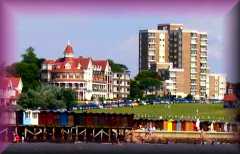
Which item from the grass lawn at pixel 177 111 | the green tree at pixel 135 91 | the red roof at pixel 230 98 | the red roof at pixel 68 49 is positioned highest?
the red roof at pixel 68 49

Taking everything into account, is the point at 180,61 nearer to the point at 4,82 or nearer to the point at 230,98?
the point at 230,98

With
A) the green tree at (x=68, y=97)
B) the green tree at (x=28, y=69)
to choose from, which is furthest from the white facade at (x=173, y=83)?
the green tree at (x=28, y=69)

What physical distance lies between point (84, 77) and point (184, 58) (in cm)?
148

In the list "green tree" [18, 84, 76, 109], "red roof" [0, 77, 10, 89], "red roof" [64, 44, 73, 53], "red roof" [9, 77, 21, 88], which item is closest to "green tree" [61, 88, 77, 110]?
"green tree" [18, 84, 76, 109]

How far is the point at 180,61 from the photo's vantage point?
12.2 m

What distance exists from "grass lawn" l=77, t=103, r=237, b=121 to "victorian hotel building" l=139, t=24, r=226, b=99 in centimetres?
17

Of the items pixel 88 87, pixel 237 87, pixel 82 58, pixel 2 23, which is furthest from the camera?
pixel 88 87

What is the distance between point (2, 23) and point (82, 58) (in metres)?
1.85

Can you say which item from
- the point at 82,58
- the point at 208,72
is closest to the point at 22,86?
the point at 82,58

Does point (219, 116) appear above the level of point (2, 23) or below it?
below

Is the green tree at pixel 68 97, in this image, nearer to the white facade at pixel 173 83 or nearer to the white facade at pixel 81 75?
the white facade at pixel 81 75

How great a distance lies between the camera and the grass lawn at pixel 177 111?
11852mm

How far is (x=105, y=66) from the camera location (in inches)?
452

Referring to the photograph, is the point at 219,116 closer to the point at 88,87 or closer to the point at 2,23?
the point at 88,87
